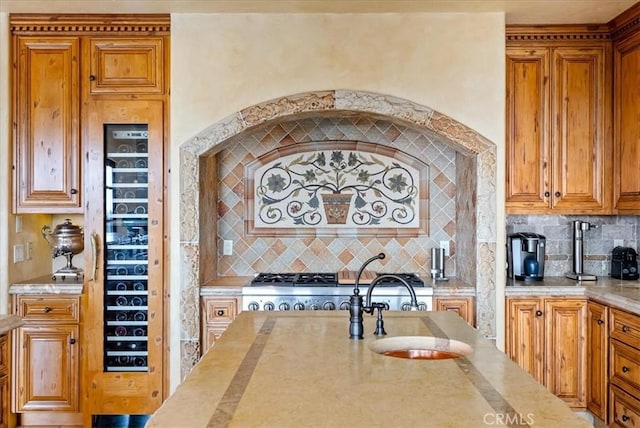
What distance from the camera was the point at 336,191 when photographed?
4.48 metres

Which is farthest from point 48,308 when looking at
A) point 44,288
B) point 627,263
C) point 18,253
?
point 627,263

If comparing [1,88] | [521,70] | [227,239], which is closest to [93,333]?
[227,239]

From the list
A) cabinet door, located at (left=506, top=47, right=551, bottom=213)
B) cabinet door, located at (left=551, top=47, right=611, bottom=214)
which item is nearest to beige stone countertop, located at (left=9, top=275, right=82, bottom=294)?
cabinet door, located at (left=506, top=47, right=551, bottom=213)

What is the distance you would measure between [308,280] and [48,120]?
7.03 feet

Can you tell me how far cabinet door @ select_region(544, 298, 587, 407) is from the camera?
12.5 ft

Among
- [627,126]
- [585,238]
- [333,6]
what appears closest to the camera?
[333,6]

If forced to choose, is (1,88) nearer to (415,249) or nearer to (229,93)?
(229,93)

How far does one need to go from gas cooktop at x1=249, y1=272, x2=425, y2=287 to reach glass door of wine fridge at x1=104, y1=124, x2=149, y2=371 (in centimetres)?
82

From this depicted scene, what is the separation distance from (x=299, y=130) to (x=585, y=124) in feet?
7.07

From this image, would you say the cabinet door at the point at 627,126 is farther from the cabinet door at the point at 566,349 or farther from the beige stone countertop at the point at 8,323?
the beige stone countertop at the point at 8,323

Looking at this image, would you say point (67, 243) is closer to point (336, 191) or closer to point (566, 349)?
point (336, 191)

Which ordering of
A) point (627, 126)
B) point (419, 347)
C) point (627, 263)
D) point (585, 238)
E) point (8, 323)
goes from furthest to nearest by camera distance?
point (585, 238) < point (627, 263) < point (627, 126) < point (8, 323) < point (419, 347)

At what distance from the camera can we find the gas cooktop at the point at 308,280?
381 centimetres

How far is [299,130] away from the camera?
4449 mm
